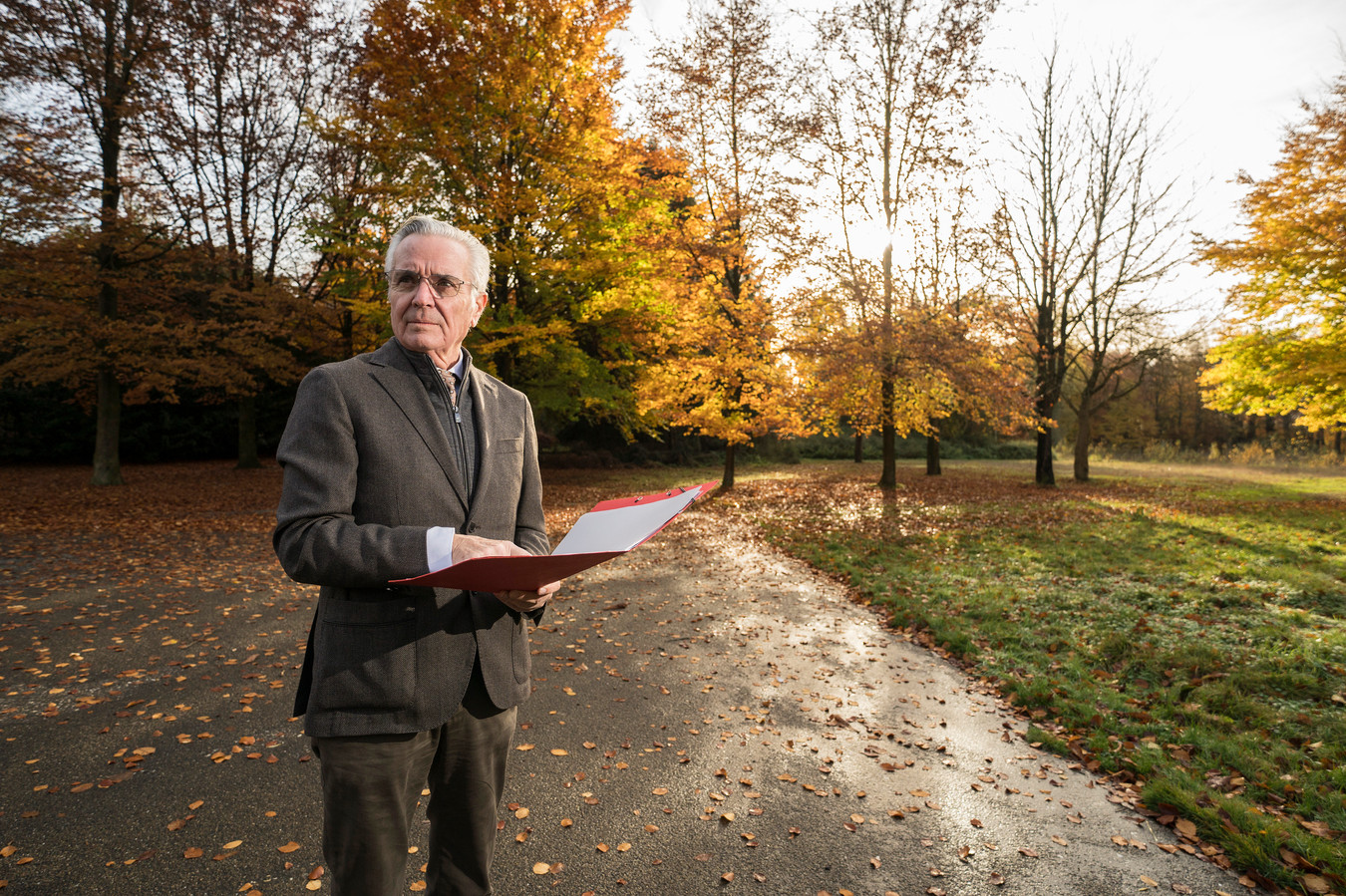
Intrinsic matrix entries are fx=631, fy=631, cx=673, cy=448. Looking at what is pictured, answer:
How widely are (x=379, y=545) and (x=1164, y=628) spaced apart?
723cm

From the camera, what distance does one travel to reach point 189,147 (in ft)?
54.3

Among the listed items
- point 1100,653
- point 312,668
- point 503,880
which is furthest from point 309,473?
point 1100,653

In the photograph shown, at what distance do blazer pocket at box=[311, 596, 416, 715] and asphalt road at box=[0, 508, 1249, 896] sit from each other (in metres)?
1.87

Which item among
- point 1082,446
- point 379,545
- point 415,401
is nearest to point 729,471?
point 1082,446

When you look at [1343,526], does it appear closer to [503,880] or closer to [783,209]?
[783,209]

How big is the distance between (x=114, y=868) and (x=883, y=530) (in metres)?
10.8

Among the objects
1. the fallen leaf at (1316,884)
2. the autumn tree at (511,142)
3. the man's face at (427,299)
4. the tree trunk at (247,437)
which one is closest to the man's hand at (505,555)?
the man's face at (427,299)

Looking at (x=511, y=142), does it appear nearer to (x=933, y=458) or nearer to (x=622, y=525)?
(x=622, y=525)

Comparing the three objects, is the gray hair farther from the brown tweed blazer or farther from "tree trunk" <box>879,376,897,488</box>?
"tree trunk" <box>879,376,897,488</box>

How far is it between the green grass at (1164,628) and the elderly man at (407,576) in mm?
3744

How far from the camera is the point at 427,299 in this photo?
5.93 feet

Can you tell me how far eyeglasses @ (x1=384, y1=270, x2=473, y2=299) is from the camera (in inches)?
70.7

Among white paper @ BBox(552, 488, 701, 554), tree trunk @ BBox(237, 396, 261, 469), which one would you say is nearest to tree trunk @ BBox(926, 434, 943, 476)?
white paper @ BBox(552, 488, 701, 554)

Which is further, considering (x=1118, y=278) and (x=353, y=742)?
(x=1118, y=278)
